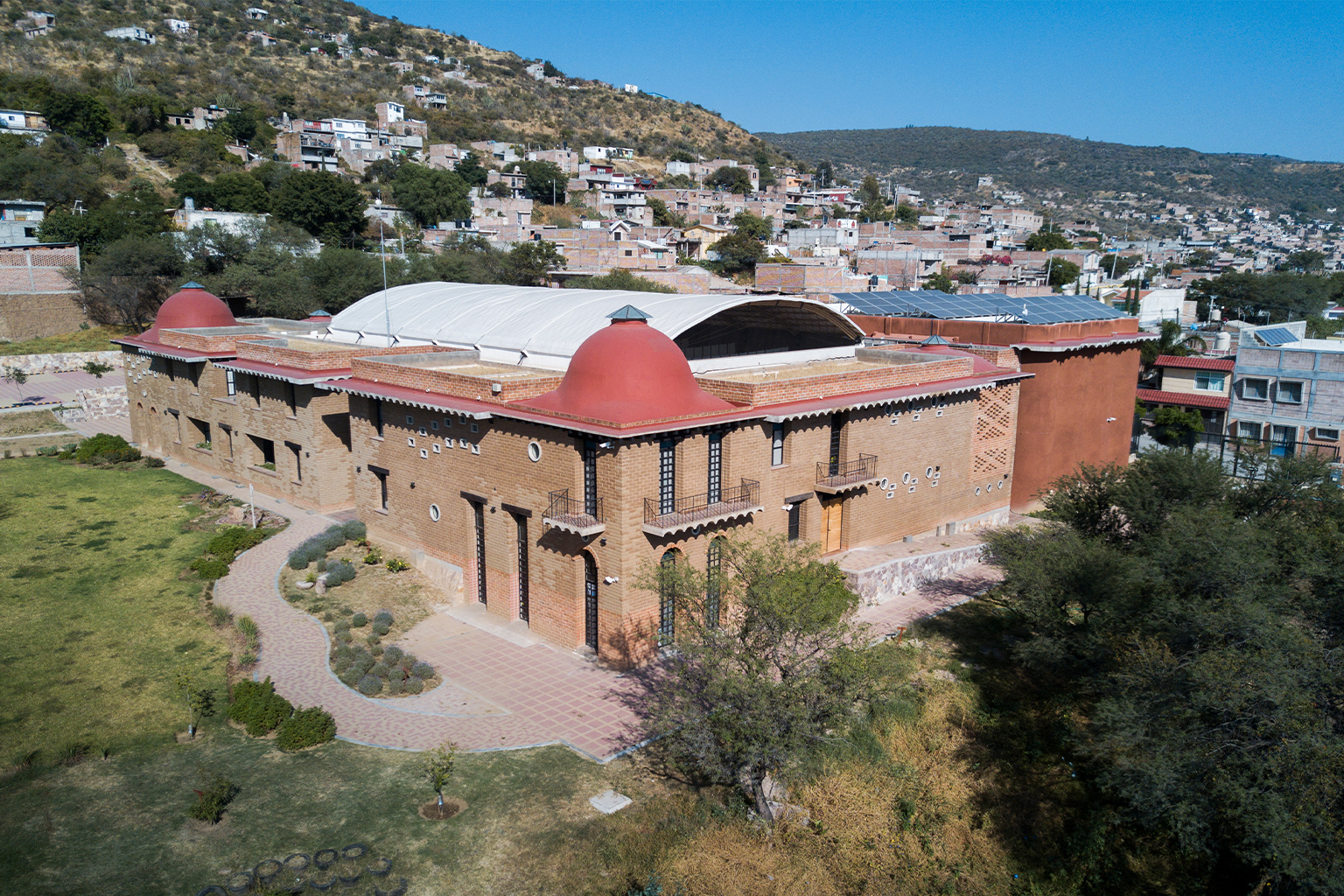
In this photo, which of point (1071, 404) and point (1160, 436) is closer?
point (1071, 404)

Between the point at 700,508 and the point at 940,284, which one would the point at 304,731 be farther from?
the point at 940,284

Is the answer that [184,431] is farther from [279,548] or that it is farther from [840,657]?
[840,657]

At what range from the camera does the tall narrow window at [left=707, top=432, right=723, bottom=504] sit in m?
20.1

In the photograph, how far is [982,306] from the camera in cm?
3866

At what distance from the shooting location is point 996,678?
19984 millimetres

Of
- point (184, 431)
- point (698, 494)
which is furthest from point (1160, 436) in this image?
point (184, 431)

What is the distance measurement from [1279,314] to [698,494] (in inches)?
2977

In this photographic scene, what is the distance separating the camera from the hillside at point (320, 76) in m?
104

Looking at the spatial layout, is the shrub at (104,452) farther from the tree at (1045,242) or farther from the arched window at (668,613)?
the tree at (1045,242)

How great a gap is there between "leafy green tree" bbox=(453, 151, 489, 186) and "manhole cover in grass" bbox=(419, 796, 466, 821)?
105m

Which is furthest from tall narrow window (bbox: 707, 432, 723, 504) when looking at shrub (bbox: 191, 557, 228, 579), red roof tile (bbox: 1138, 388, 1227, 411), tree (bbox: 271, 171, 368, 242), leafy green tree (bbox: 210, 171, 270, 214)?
leafy green tree (bbox: 210, 171, 270, 214)

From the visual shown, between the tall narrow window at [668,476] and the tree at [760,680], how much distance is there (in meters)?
3.57

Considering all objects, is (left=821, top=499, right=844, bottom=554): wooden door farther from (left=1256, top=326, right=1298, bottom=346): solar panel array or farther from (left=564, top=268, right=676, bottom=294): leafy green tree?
(left=564, top=268, right=676, bottom=294): leafy green tree

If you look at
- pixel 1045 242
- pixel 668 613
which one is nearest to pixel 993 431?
pixel 668 613
